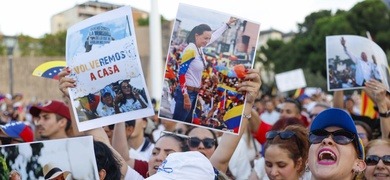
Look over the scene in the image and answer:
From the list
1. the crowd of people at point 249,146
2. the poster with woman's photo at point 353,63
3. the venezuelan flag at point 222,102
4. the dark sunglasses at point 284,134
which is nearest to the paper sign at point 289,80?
the crowd of people at point 249,146

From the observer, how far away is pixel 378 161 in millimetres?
3715

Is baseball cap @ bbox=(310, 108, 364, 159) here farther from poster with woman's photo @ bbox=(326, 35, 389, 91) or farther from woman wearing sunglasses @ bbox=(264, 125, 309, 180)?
poster with woman's photo @ bbox=(326, 35, 389, 91)

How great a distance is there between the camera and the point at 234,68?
3559 mm

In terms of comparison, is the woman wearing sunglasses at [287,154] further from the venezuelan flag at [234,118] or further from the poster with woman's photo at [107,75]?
the poster with woman's photo at [107,75]

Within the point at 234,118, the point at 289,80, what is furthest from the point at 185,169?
the point at 289,80

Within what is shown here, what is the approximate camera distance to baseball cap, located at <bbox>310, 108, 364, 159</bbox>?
2.89 meters

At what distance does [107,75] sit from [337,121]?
1450 mm

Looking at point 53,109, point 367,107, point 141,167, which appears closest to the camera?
point 141,167

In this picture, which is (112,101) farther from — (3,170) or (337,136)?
(337,136)

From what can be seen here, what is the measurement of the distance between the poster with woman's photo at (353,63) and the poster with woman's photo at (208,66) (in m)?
1.77

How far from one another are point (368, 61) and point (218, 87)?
77.4 inches

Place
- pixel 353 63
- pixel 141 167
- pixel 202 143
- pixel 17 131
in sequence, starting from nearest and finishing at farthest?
1. pixel 141 167
2. pixel 202 143
3. pixel 17 131
4. pixel 353 63

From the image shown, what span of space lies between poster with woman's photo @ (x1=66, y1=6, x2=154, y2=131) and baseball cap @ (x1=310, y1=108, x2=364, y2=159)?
111cm

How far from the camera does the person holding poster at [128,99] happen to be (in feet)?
12.0
